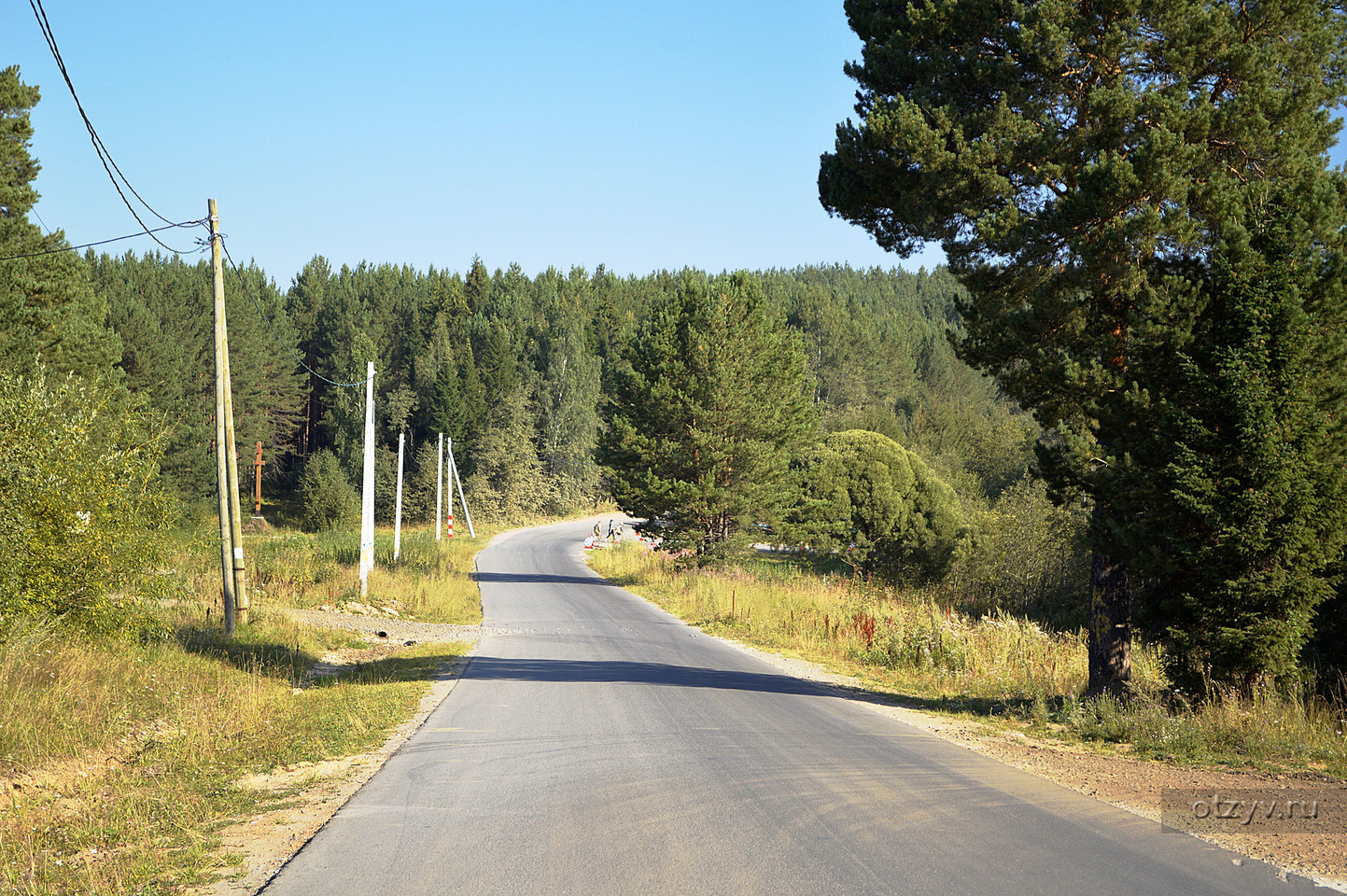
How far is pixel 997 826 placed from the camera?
19.2 ft

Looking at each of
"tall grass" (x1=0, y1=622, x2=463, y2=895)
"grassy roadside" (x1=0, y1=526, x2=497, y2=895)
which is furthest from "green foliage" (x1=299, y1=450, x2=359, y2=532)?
"tall grass" (x1=0, y1=622, x2=463, y2=895)

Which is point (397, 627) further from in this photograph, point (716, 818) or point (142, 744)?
point (716, 818)

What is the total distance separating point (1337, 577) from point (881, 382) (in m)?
88.8

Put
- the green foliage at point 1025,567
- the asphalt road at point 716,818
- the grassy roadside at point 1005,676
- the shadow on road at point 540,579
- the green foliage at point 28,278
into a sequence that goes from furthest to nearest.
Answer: the shadow on road at point 540,579
the green foliage at point 1025,567
the green foliage at point 28,278
the grassy roadside at point 1005,676
the asphalt road at point 716,818

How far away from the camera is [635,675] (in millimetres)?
13430

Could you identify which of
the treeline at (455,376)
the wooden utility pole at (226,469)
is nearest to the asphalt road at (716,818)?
the wooden utility pole at (226,469)

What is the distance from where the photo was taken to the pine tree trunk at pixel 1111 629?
10.2 m

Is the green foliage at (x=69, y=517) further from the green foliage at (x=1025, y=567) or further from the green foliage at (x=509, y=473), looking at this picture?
the green foliage at (x=509, y=473)

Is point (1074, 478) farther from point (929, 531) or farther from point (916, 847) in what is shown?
point (929, 531)

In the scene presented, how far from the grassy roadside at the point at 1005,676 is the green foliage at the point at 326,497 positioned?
46894 mm

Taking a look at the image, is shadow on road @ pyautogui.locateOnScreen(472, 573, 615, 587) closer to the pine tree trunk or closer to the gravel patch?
the gravel patch

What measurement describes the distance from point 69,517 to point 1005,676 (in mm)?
12333

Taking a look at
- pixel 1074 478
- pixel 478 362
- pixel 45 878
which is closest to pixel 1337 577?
pixel 1074 478
